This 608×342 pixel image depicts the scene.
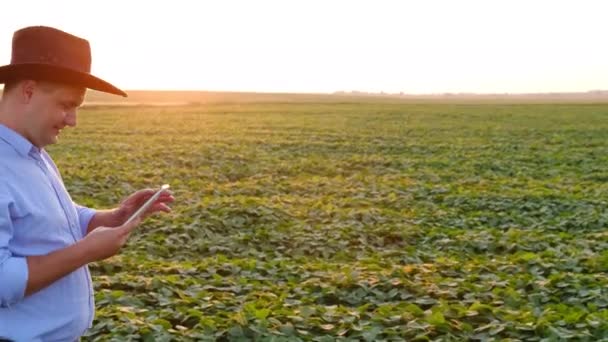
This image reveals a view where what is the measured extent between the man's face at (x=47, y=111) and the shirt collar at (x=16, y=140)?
42mm

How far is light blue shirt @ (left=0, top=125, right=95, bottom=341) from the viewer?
3328 millimetres

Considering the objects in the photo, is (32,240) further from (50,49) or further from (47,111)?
(50,49)

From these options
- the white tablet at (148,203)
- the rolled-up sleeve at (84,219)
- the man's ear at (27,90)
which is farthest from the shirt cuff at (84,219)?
the man's ear at (27,90)

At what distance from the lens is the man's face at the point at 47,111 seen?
11.4ft

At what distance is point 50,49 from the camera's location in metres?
3.58

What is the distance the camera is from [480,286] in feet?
27.8

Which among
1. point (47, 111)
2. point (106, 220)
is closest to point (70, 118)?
point (47, 111)

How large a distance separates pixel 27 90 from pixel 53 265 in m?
0.82

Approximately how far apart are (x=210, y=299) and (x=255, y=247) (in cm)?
387

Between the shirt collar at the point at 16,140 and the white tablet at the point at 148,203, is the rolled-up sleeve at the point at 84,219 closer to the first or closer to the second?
the white tablet at the point at 148,203

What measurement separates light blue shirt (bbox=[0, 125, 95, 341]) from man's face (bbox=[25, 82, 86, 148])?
6 centimetres

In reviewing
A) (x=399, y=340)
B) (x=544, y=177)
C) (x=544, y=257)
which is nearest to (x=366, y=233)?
(x=544, y=257)

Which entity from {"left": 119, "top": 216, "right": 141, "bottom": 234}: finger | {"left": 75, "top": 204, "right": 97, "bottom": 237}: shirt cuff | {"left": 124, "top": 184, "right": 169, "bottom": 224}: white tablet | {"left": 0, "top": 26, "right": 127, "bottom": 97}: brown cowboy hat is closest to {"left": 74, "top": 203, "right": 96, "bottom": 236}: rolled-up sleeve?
{"left": 75, "top": 204, "right": 97, "bottom": 237}: shirt cuff

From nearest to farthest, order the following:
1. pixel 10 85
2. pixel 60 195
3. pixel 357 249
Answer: pixel 10 85 → pixel 60 195 → pixel 357 249
